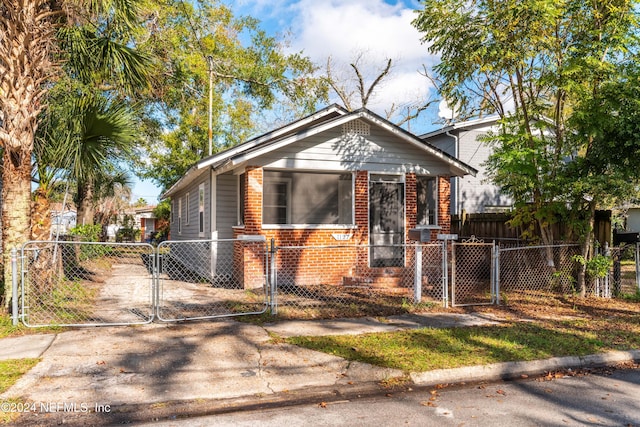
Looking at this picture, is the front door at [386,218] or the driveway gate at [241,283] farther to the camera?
the front door at [386,218]

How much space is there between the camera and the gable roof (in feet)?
35.1

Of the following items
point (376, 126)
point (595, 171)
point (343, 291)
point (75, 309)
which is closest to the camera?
point (75, 309)

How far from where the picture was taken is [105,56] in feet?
28.7

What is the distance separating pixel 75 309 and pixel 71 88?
494 cm

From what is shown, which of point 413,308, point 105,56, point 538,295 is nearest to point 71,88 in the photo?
point 105,56

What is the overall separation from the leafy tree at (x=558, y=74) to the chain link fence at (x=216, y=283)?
583 cm

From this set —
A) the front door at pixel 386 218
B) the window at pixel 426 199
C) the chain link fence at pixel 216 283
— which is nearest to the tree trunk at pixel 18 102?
the chain link fence at pixel 216 283

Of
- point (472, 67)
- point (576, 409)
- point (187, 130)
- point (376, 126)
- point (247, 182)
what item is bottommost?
point (576, 409)

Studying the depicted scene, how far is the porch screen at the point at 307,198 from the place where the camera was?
11.4 metres

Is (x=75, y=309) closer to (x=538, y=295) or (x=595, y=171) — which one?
(x=538, y=295)

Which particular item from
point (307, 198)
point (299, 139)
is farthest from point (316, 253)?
point (299, 139)

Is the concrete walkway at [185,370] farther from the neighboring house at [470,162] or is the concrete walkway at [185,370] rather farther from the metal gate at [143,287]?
the neighboring house at [470,162]

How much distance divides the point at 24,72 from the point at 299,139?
5.50 metres

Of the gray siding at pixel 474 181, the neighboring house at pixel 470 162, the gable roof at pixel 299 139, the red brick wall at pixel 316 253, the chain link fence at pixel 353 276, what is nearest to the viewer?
the chain link fence at pixel 353 276
